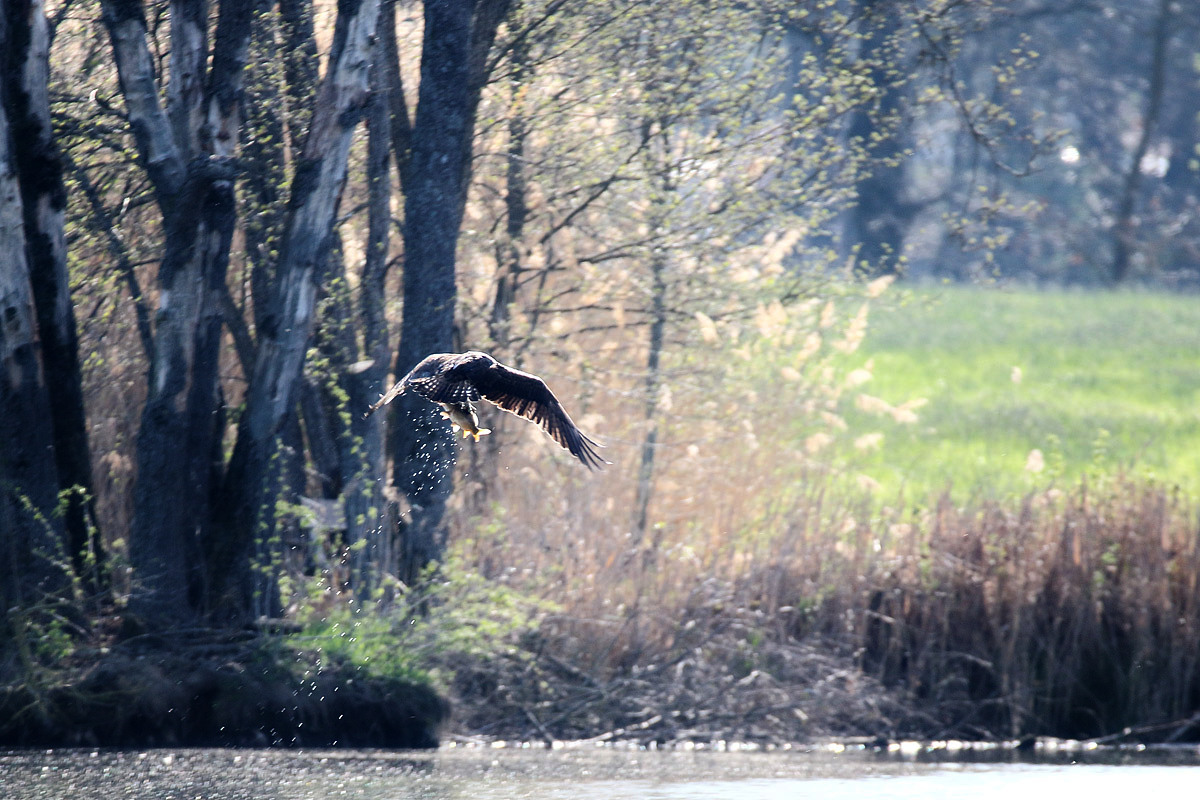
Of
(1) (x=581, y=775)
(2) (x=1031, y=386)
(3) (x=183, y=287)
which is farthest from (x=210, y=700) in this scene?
(2) (x=1031, y=386)

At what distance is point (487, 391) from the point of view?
272 inches

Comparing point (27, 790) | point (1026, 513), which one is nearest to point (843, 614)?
point (1026, 513)

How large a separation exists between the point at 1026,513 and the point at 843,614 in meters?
1.35

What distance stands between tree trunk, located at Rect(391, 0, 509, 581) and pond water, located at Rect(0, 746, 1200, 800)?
151 centimetres

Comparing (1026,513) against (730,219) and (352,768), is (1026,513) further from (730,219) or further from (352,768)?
(352,768)

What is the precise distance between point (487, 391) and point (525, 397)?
0.18 meters

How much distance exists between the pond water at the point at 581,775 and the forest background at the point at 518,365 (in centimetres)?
55

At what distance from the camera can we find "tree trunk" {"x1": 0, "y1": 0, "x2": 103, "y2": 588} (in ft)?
27.0

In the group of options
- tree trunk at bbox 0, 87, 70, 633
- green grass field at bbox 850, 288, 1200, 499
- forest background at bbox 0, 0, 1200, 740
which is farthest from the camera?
green grass field at bbox 850, 288, 1200, 499

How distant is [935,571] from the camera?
9.65m

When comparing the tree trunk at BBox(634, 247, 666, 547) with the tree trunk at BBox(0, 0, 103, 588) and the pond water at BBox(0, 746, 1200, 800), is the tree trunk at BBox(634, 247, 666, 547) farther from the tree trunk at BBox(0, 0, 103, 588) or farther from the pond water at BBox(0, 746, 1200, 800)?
the tree trunk at BBox(0, 0, 103, 588)

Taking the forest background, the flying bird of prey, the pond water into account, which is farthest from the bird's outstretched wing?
the forest background

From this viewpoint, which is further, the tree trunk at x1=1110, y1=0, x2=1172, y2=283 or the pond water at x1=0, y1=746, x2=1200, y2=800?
the tree trunk at x1=1110, y1=0, x2=1172, y2=283

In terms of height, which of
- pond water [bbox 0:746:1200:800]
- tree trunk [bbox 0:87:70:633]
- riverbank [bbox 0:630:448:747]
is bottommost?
pond water [bbox 0:746:1200:800]
